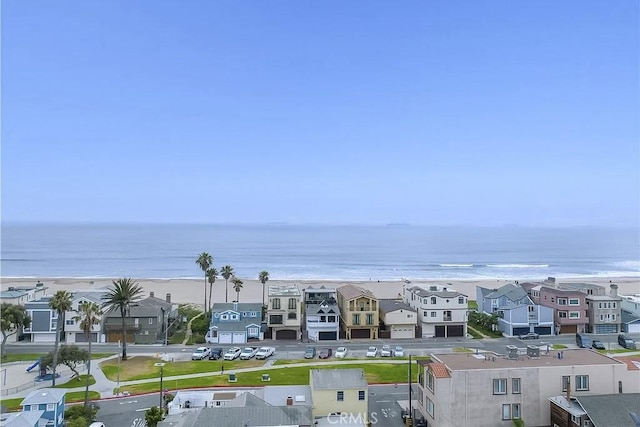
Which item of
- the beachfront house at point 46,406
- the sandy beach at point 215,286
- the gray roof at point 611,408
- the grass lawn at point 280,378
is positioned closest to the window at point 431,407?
the gray roof at point 611,408

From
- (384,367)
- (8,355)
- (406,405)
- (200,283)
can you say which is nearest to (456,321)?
(384,367)

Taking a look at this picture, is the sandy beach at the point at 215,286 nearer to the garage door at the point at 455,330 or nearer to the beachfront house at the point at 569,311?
the garage door at the point at 455,330

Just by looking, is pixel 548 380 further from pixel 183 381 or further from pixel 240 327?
pixel 240 327

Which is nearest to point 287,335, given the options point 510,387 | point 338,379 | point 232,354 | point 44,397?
point 232,354

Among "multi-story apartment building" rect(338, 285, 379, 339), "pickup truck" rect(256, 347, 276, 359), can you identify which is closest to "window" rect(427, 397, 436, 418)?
"pickup truck" rect(256, 347, 276, 359)

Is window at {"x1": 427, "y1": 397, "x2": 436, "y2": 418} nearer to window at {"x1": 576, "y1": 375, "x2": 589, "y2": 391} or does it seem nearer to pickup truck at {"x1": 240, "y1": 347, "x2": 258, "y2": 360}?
window at {"x1": 576, "y1": 375, "x2": 589, "y2": 391}

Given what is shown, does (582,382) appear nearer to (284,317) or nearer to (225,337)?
(284,317)
